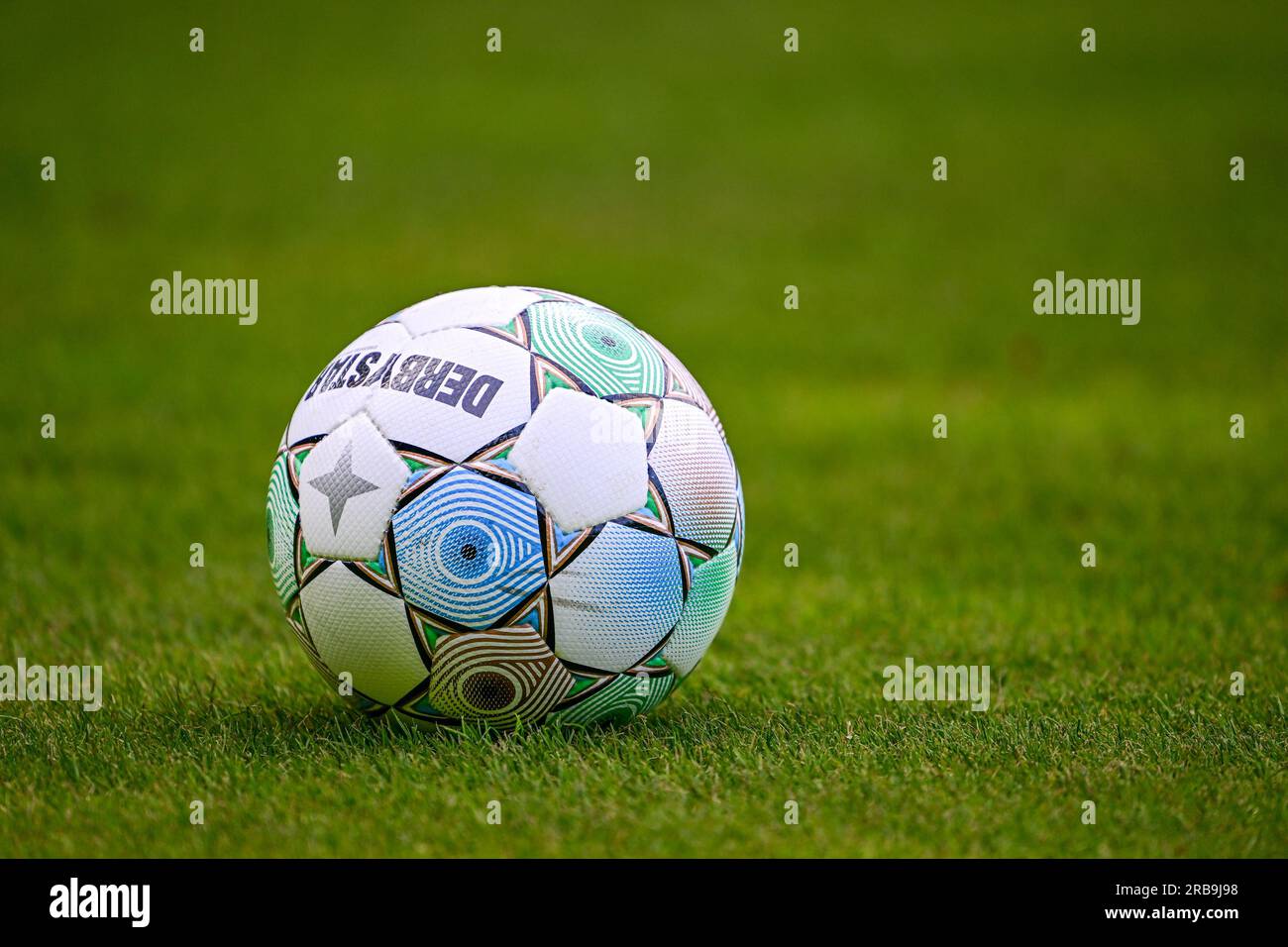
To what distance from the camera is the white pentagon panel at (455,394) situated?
189 inches

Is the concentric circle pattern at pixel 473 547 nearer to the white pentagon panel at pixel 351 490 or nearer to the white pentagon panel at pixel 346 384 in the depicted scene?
the white pentagon panel at pixel 351 490

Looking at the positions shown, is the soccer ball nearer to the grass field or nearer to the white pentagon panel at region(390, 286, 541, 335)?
the white pentagon panel at region(390, 286, 541, 335)

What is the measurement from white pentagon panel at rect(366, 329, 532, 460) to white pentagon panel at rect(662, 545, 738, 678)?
0.95 m

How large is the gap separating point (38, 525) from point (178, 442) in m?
2.02

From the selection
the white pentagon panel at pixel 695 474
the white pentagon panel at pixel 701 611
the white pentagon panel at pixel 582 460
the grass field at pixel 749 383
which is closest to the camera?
the grass field at pixel 749 383

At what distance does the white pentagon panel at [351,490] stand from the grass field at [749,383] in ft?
2.58

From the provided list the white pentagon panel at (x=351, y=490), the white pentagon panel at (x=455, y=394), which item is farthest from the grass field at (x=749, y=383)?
the white pentagon panel at (x=455, y=394)

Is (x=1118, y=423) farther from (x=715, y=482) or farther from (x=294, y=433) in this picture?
(x=294, y=433)

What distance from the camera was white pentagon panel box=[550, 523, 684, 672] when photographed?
483 cm

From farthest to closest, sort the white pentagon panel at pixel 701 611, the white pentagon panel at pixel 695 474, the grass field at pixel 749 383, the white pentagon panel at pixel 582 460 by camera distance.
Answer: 1. the white pentagon panel at pixel 701 611
2. the white pentagon panel at pixel 695 474
3. the white pentagon panel at pixel 582 460
4. the grass field at pixel 749 383

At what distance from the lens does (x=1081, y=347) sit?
47.2 feet

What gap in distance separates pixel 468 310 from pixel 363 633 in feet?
4.20

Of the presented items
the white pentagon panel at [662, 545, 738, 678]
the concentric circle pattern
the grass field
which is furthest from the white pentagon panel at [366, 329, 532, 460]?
the grass field

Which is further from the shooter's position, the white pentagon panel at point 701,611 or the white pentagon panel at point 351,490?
the white pentagon panel at point 701,611
